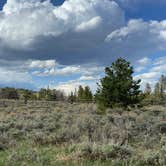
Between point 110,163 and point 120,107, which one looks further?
point 120,107

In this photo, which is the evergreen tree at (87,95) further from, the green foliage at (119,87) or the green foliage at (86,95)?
the green foliage at (119,87)

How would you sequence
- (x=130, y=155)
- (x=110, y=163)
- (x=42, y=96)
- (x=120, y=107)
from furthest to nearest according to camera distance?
(x=42, y=96), (x=120, y=107), (x=130, y=155), (x=110, y=163)

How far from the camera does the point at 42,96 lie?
283 feet

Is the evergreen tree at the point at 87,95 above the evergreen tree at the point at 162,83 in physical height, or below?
below

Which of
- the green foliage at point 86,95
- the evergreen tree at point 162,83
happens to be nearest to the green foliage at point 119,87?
the green foliage at point 86,95

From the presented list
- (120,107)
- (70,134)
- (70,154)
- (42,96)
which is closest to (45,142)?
(70,134)

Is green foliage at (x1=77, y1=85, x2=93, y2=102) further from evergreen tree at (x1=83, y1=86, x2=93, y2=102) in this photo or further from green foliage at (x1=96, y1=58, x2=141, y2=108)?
green foliage at (x1=96, y1=58, x2=141, y2=108)

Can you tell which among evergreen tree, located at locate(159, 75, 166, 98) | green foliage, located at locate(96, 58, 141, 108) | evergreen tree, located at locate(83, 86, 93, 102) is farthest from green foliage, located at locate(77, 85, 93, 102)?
green foliage, located at locate(96, 58, 141, 108)

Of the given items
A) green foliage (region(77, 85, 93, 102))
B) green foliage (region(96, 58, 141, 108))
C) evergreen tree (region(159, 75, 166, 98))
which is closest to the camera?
green foliage (region(96, 58, 141, 108))

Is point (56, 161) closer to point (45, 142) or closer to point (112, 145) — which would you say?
point (112, 145)

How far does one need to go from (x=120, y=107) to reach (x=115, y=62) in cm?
398

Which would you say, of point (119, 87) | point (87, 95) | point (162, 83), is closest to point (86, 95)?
point (87, 95)

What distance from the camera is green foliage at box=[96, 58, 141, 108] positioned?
25.9m

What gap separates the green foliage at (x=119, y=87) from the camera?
25938 mm
